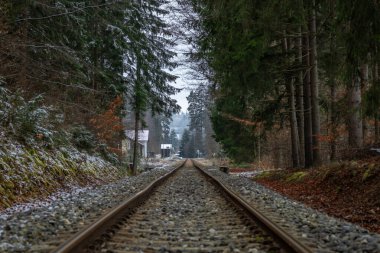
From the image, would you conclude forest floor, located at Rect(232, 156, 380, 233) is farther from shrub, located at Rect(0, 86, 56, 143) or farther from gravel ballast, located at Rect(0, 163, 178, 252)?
shrub, located at Rect(0, 86, 56, 143)

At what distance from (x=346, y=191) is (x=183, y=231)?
5163 millimetres

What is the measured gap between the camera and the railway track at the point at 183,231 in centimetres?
446

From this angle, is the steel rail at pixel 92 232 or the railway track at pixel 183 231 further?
the railway track at pixel 183 231

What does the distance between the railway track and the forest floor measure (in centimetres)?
194

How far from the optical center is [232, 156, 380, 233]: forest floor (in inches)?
289

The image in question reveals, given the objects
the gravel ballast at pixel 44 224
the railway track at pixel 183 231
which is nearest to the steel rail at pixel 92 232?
the railway track at pixel 183 231

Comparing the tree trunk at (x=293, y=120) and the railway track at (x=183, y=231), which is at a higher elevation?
the tree trunk at (x=293, y=120)

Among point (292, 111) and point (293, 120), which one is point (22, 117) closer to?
point (292, 111)

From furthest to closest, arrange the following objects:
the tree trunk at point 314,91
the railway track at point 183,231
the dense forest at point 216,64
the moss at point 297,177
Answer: the tree trunk at point 314,91, the moss at point 297,177, the dense forest at point 216,64, the railway track at point 183,231

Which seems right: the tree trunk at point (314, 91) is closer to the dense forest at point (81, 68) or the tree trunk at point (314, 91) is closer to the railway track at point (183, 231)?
the dense forest at point (81, 68)

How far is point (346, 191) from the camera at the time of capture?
A: 30.4 feet

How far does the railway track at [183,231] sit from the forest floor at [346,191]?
1944 mm

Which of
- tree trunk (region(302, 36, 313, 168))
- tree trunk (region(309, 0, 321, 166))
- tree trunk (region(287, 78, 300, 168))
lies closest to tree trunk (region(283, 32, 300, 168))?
tree trunk (region(287, 78, 300, 168))

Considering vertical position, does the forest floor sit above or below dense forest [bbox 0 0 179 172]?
below
